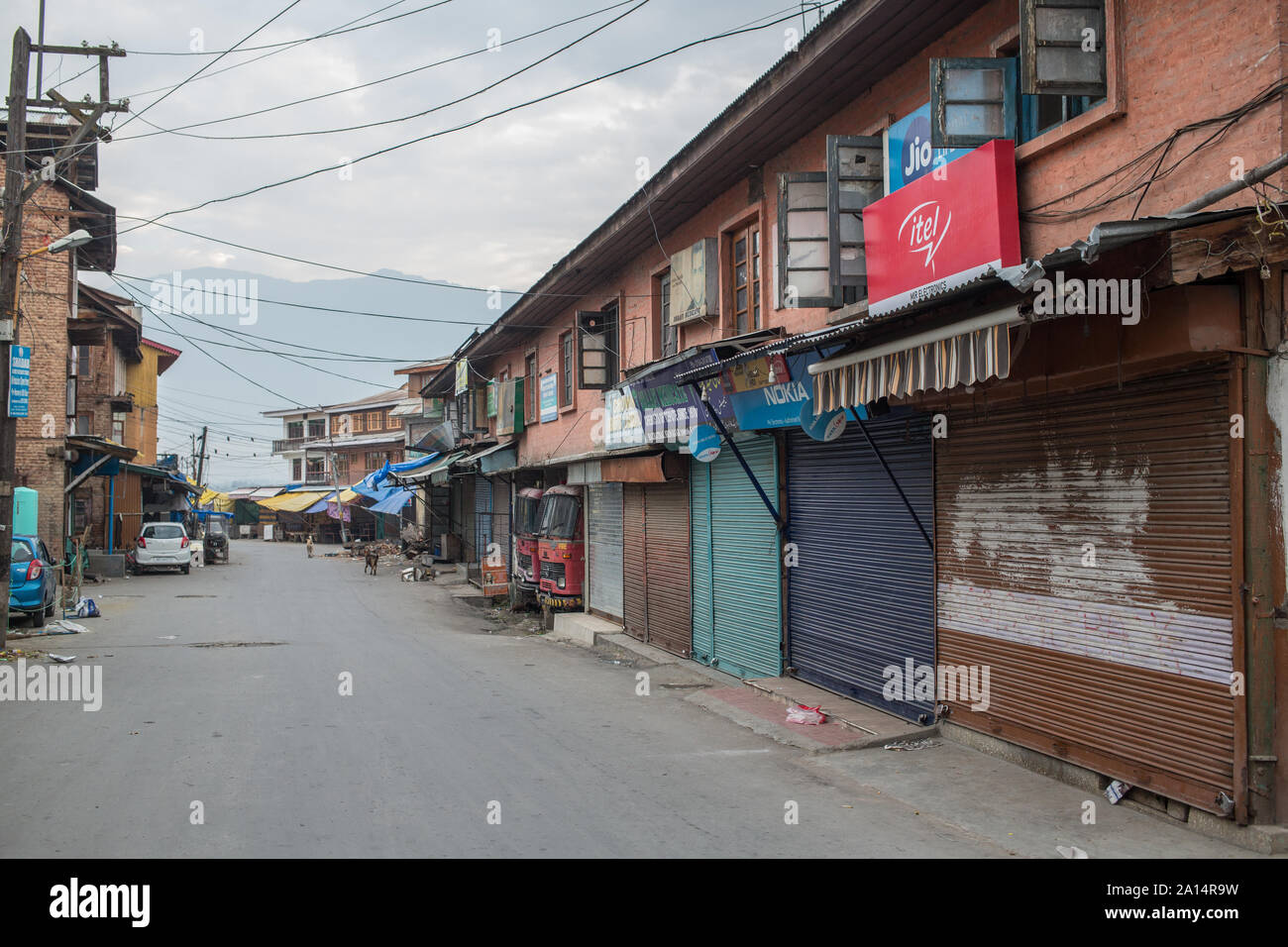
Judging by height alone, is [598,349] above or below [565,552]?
above

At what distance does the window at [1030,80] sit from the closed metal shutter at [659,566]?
313 inches

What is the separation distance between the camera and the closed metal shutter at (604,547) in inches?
693

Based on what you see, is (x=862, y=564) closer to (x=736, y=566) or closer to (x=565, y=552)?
(x=736, y=566)

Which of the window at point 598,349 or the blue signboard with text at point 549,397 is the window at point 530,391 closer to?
the blue signboard with text at point 549,397

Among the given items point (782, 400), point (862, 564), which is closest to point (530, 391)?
point (782, 400)

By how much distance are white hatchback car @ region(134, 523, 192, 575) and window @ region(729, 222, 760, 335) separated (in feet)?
87.2

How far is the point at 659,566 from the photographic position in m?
15.5

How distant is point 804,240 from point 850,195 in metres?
0.76

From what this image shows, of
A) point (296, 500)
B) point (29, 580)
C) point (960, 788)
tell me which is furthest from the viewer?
point (296, 500)

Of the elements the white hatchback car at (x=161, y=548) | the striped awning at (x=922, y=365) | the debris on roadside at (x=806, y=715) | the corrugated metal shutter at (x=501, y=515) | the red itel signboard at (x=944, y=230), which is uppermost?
the red itel signboard at (x=944, y=230)

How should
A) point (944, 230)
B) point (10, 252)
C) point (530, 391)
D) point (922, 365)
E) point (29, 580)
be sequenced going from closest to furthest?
point (922, 365) → point (944, 230) → point (10, 252) → point (29, 580) → point (530, 391)

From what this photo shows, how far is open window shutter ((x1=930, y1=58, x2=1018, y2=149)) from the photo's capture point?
291 inches

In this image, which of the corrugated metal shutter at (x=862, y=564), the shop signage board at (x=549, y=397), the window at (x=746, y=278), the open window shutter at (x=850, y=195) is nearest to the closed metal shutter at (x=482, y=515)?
the shop signage board at (x=549, y=397)
